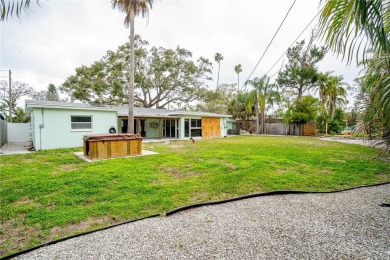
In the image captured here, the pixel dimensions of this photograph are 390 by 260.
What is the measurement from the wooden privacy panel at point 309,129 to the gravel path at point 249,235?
19.6 meters

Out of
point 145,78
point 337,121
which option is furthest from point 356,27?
point 337,121

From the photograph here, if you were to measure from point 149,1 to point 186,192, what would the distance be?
1089cm

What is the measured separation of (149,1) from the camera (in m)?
10.4

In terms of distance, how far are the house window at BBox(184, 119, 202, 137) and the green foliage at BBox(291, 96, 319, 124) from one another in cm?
1118

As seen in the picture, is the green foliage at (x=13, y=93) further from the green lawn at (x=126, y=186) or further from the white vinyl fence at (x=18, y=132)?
the green lawn at (x=126, y=186)

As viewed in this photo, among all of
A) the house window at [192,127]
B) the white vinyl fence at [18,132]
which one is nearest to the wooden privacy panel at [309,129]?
the house window at [192,127]

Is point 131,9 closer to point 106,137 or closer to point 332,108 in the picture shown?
point 106,137

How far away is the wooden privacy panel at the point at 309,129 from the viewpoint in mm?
20453

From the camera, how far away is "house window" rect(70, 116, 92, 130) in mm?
10648

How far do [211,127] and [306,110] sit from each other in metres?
10.8

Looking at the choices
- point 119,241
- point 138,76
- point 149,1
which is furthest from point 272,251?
A: point 138,76

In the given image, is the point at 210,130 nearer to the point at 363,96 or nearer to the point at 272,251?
the point at 363,96

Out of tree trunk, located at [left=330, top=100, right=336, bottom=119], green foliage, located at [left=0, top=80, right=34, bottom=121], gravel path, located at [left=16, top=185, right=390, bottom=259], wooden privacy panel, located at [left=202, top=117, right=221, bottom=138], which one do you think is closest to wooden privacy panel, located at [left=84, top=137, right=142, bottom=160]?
gravel path, located at [left=16, top=185, right=390, bottom=259]

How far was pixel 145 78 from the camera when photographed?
22.5 meters
